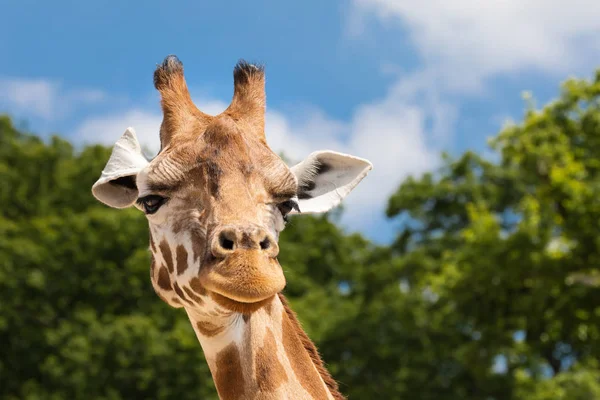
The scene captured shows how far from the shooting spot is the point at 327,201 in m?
5.07

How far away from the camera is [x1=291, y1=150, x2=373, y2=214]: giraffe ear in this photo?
509cm

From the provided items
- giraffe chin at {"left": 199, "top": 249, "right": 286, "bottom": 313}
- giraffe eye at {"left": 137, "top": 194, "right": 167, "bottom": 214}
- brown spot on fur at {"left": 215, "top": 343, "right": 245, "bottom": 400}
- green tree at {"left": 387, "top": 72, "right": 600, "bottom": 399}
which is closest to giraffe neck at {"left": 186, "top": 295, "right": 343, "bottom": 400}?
brown spot on fur at {"left": 215, "top": 343, "right": 245, "bottom": 400}

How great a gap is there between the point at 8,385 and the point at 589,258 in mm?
22118

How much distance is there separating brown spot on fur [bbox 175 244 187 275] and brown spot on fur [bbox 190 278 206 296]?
0.32 ft

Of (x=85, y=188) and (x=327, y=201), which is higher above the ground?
(x=85, y=188)

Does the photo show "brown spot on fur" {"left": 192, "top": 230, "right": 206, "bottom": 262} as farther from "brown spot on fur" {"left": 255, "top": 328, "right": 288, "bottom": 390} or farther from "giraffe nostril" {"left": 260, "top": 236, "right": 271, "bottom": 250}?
"brown spot on fur" {"left": 255, "top": 328, "right": 288, "bottom": 390}

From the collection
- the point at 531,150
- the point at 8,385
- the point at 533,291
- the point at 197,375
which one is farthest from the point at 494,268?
the point at 8,385

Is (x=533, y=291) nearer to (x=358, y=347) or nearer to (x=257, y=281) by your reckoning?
(x=358, y=347)

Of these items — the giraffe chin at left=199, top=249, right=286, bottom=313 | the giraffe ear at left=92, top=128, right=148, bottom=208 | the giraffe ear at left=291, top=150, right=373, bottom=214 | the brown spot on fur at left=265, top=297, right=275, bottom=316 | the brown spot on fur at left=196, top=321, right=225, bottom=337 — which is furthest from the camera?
the giraffe ear at left=291, top=150, right=373, bottom=214

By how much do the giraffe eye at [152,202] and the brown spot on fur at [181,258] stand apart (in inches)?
10.4

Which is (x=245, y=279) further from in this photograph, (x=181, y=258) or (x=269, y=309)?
(x=269, y=309)

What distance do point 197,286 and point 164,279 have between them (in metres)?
0.39

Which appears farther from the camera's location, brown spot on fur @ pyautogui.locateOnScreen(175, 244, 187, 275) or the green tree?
the green tree

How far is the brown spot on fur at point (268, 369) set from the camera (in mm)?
4426
